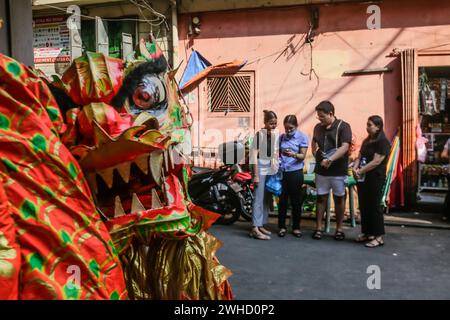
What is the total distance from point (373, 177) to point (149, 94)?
13.2ft

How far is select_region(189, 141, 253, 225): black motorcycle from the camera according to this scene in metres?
7.01

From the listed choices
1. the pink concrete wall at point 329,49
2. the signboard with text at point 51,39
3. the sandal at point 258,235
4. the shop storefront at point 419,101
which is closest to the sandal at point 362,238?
the sandal at point 258,235

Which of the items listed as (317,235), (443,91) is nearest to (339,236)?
(317,235)

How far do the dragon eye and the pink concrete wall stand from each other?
20.1ft

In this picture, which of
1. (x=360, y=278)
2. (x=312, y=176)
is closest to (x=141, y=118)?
(x=360, y=278)

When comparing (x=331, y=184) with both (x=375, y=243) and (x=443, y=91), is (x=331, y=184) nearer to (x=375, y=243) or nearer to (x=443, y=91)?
(x=375, y=243)

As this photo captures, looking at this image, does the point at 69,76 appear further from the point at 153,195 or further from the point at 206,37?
the point at 206,37

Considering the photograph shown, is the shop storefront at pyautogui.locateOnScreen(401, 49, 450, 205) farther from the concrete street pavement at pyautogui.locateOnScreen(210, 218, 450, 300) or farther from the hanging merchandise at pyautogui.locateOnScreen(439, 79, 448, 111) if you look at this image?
the concrete street pavement at pyautogui.locateOnScreen(210, 218, 450, 300)

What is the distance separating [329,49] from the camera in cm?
807

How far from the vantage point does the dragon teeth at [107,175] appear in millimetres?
2055

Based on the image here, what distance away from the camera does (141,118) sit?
216 cm

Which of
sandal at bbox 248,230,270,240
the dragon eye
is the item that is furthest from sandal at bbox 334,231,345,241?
the dragon eye

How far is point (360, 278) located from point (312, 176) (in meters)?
2.61

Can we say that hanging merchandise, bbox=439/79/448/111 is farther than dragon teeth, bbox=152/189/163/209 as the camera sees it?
Yes
